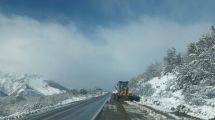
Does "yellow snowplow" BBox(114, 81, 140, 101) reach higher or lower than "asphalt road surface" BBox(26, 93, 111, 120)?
higher

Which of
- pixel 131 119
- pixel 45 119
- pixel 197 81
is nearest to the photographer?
pixel 45 119

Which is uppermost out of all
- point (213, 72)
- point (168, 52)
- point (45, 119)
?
point (168, 52)

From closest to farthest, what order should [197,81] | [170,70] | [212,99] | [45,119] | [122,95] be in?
[45,119] < [212,99] < [197,81] < [122,95] < [170,70]

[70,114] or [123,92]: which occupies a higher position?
[123,92]

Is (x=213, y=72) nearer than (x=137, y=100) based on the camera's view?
Yes

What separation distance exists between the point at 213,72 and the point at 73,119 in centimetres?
3647

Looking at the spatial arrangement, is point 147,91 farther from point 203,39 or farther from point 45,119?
point 45,119

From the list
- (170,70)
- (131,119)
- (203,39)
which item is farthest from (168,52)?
(131,119)

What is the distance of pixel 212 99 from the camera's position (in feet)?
188

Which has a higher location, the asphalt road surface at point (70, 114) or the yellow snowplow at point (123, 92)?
the yellow snowplow at point (123, 92)

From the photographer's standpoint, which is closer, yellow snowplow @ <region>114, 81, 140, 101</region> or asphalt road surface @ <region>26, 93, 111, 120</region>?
asphalt road surface @ <region>26, 93, 111, 120</region>

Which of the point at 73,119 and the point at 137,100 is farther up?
the point at 137,100

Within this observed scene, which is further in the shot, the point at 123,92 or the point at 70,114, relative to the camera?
the point at 123,92

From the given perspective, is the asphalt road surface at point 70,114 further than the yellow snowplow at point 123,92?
No
